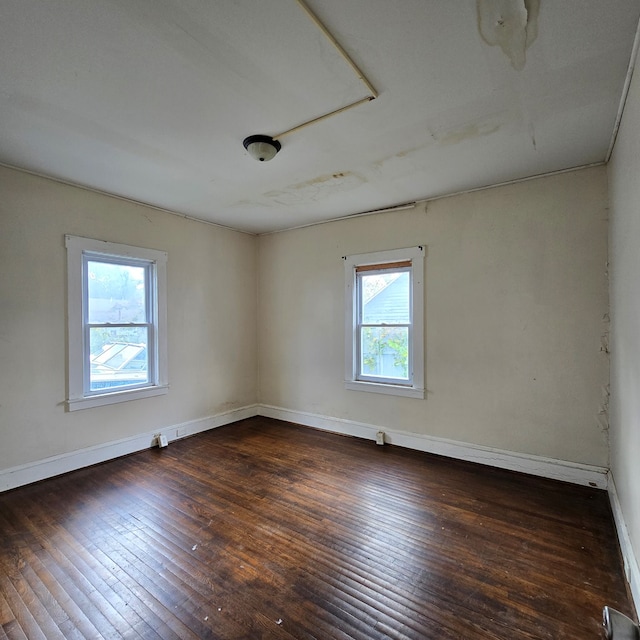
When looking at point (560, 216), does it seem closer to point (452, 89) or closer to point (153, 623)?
point (452, 89)

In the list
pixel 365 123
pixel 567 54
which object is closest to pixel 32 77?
pixel 365 123

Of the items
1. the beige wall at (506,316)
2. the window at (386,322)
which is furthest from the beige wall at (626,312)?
the window at (386,322)

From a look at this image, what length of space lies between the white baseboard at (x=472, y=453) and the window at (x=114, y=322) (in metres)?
2.05

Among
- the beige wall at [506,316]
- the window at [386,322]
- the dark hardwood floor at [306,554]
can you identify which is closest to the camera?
the dark hardwood floor at [306,554]

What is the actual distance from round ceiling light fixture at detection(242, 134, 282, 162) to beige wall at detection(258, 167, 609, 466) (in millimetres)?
1873

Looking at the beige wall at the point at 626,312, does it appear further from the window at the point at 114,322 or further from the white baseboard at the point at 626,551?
the window at the point at 114,322

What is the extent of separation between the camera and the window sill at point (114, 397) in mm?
3235

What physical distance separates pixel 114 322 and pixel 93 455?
1332 millimetres

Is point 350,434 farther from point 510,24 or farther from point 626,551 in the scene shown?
point 510,24

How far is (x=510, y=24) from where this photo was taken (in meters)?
1.48

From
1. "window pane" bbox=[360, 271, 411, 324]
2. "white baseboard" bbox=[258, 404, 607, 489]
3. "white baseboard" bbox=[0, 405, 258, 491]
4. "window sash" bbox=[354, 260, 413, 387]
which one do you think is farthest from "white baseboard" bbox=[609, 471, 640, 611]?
"white baseboard" bbox=[0, 405, 258, 491]

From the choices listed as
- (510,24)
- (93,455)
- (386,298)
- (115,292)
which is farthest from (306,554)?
(115,292)

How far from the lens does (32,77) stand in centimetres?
178

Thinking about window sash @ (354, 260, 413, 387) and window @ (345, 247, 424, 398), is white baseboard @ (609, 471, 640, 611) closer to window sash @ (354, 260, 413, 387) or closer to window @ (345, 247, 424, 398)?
window @ (345, 247, 424, 398)
